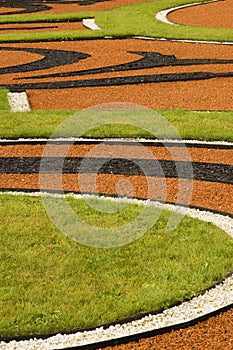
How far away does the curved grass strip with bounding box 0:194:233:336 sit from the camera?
8.92 metres

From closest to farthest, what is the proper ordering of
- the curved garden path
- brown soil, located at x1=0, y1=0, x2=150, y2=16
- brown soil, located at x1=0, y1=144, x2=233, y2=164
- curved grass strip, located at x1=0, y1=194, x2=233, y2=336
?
curved grass strip, located at x1=0, y1=194, x2=233, y2=336, the curved garden path, brown soil, located at x1=0, y1=144, x2=233, y2=164, brown soil, located at x1=0, y1=0, x2=150, y2=16

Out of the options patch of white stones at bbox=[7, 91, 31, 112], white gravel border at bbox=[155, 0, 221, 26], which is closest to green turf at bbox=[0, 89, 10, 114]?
patch of white stones at bbox=[7, 91, 31, 112]

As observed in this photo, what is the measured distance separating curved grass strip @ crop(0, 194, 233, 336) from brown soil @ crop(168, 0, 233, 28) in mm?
21223

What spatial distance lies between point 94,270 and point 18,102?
32.8 feet

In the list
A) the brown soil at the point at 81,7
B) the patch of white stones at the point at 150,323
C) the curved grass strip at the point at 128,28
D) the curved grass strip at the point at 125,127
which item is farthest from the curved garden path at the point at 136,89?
the brown soil at the point at 81,7

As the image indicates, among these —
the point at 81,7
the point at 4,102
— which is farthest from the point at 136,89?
the point at 81,7

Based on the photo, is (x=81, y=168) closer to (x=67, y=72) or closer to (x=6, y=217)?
(x=6, y=217)

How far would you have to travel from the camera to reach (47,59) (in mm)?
24625

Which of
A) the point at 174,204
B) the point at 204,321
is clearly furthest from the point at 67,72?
the point at 204,321

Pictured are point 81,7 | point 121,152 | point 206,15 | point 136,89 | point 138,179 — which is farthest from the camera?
point 81,7

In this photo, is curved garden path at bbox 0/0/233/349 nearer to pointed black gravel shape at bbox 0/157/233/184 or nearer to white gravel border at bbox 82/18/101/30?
pointed black gravel shape at bbox 0/157/233/184

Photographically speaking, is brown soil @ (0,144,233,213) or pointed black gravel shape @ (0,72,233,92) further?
pointed black gravel shape @ (0,72,233,92)

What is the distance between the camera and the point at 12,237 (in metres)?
11.0

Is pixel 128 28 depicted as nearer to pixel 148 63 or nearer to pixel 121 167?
pixel 148 63
